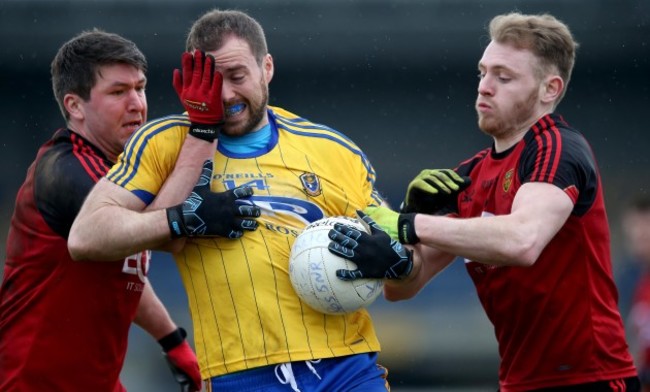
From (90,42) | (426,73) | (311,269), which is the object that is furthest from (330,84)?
(311,269)

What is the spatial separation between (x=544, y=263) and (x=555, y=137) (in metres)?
0.60

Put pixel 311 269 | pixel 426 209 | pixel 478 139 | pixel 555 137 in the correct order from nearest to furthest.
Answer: pixel 311 269 < pixel 555 137 < pixel 426 209 < pixel 478 139

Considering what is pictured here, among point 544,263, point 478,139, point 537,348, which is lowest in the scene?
point 478,139

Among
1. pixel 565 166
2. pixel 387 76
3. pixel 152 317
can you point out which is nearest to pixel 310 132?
pixel 565 166

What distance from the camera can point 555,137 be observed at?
5457mm

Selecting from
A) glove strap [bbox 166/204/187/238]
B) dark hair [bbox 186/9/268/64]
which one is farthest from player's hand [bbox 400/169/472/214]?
glove strap [bbox 166/204/187/238]

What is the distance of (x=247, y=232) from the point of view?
17.1 ft

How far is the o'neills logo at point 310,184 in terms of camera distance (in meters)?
5.36

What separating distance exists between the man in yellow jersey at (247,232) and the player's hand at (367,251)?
2.5 inches

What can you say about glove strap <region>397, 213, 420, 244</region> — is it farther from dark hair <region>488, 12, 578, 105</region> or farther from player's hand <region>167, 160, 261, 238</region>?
dark hair <region>488, 12, 578, 105</region>

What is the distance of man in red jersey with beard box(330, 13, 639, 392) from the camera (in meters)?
5.19

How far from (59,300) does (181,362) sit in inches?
45.1

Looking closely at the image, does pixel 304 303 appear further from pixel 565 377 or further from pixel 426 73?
pixel 426 73

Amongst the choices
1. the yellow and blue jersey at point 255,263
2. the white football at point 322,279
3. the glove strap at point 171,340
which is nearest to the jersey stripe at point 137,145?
the yellow and blue jersey at point 255,263
